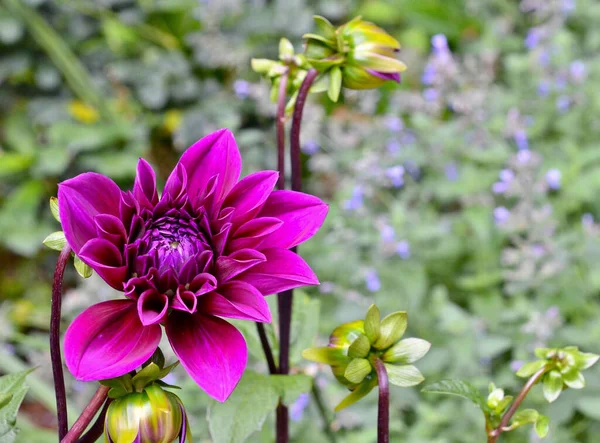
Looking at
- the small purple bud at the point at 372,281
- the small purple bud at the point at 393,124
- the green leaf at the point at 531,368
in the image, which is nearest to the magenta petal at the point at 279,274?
the green leaf at the point at 531,368

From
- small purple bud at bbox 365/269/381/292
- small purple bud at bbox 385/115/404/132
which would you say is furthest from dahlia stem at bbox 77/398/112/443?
small purple bud at bbox 385/115/404/132

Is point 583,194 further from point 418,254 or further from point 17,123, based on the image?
point 17,123

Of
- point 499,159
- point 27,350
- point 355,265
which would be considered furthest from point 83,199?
point 27,350

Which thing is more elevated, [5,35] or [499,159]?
[5,35]

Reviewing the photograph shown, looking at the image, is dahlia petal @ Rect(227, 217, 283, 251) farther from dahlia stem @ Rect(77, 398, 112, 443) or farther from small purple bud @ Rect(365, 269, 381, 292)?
small purple bud @ Rect(365, 269, 381, 292)

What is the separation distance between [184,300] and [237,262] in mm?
40

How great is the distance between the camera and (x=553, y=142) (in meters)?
1.65

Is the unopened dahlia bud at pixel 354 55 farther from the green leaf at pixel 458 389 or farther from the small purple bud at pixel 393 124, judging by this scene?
the small purple bud at pixel 393 124

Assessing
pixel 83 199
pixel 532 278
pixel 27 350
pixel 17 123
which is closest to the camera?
pixel 83 199

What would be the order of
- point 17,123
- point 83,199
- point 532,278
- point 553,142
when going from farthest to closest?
point 17,123, point 553,142, point 532,278, point 83,199

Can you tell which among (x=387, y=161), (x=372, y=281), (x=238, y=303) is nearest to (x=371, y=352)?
(x=238, y=303)

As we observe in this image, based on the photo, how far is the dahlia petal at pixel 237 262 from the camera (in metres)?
0.42

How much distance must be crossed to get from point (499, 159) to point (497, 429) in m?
0.98

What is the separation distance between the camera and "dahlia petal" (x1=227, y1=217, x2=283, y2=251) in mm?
439
